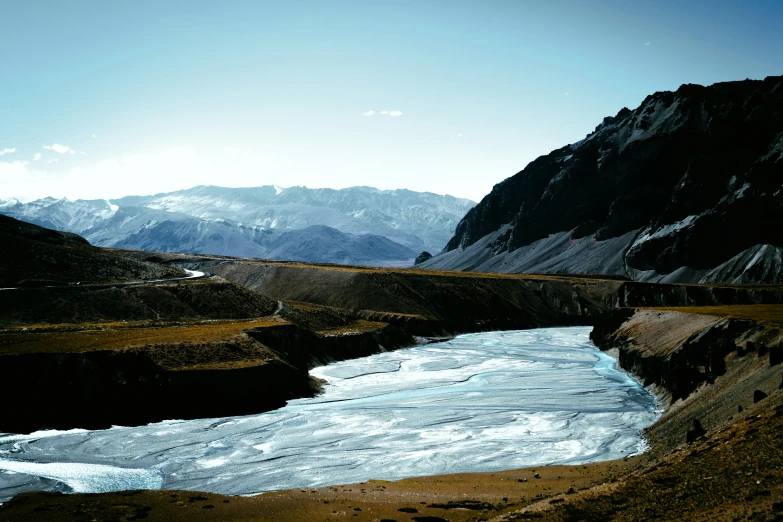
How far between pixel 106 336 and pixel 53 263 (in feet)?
155

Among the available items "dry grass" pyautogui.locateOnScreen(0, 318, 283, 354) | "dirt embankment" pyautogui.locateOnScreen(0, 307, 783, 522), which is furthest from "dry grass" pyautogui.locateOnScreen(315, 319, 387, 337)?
"dirt embankment" pyautogui.locateOnScreen(0, 307, 783, 522)

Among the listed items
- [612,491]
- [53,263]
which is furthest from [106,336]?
[612,491]

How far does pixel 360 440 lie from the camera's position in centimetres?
6119

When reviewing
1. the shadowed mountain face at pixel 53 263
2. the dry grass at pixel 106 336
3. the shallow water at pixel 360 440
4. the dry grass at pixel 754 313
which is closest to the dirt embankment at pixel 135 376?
the dry grass at pixel 106 336

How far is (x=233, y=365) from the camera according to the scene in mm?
79188

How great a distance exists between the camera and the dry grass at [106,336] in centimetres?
7644

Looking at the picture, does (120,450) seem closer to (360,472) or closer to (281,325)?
(360,472)

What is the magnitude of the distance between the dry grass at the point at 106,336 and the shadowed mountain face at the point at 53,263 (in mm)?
25291

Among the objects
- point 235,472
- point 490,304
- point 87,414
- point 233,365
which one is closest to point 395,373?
point 233,365

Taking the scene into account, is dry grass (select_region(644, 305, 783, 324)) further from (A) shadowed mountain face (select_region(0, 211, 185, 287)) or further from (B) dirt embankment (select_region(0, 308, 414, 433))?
(A) shadowed mountain face (select_region(0, 211, 185, 287))

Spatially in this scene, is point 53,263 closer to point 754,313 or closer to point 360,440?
point 360,440

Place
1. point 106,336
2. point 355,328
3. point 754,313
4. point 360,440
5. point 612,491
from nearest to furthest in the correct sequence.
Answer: point 612,491, point 360,440, point 106,336, point 754,313, point 355,328

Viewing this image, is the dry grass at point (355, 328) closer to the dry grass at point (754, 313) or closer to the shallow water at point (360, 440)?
the shallow water at point (360, 440)

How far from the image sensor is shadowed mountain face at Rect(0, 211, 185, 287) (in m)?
118
